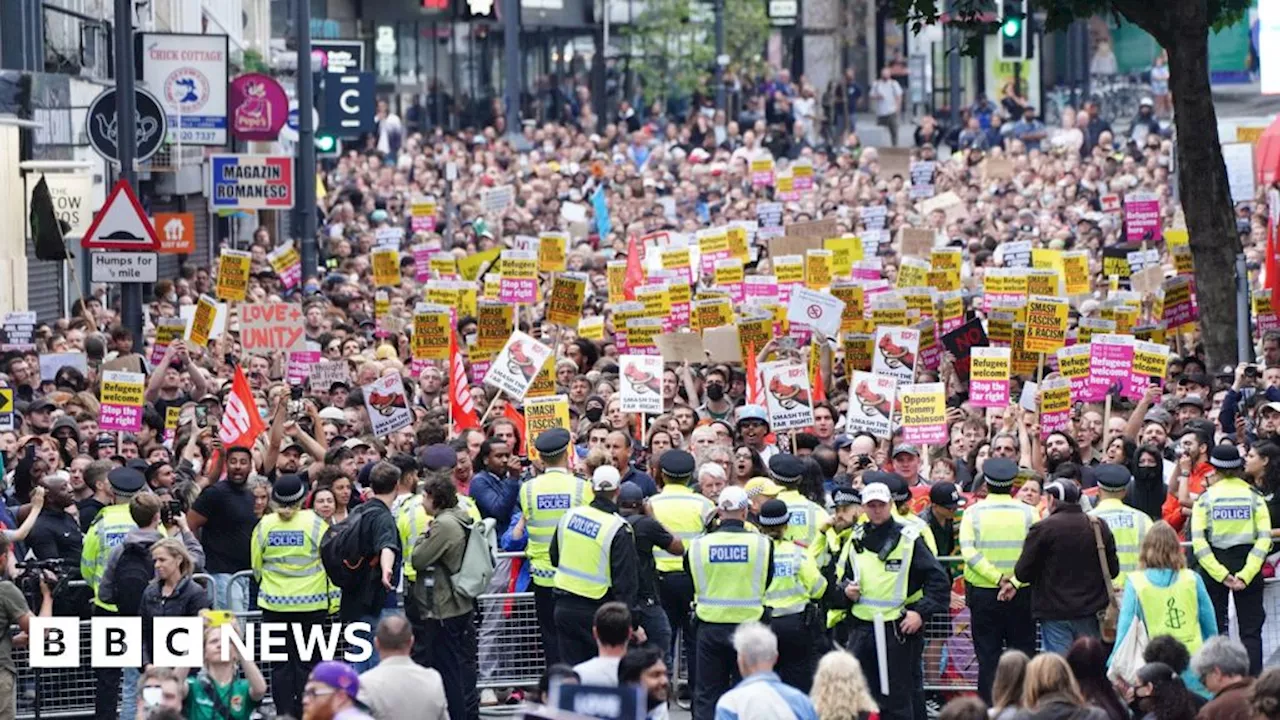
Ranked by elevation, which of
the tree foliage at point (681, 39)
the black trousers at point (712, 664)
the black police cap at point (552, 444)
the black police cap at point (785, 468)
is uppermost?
the tree foliage at point (681, 39)

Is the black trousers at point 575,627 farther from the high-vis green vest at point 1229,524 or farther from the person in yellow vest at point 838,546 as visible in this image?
the high-vis green vest at point 1229,524

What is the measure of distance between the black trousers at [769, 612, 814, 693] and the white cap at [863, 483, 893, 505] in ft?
2.13

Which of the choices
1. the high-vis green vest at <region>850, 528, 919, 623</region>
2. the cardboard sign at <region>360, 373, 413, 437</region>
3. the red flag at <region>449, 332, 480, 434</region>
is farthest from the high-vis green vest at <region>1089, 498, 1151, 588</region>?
the cardboard sign at <region>360, 373, 413, 437</region>

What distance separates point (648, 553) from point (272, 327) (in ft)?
28.9

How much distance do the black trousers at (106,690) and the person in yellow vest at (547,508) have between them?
219 centimetres

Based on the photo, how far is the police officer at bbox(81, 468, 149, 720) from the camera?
1472 cm

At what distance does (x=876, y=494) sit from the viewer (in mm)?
13883

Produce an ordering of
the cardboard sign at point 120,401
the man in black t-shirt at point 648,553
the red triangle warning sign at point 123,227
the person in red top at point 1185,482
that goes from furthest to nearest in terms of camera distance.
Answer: the red triangle warning sign at point 123,227
the cardboard sign at point 120,401
the person in red top at point 1185,482
the man in black t-shirt at point 648,553

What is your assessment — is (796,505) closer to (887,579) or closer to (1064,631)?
(887,579)

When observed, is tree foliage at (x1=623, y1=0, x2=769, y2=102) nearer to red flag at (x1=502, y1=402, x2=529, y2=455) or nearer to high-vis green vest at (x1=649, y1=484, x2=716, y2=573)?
red flag at (x1=502, y1=402, x2=529, y2=455)

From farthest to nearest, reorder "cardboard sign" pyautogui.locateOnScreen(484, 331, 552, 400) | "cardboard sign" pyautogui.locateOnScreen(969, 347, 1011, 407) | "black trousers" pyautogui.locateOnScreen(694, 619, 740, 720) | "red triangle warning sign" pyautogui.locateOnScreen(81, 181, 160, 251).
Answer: "red triangle warning sign" pyautogui.locateOnScreen(81, 181, 160, 251)
"cardboard sign" pyautogui.locateOnScreen(484, 331, 552, 400)
"cardboard sign" pyautogui.locateOnScreen(969, 347, 1011, 407)
"black trousers" pyautogui.locateOnScreen(694, 619, 740, 720)

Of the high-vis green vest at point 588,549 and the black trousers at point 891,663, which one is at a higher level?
the high-vis green vest at point 588,549

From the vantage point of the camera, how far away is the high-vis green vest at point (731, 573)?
1367 cm

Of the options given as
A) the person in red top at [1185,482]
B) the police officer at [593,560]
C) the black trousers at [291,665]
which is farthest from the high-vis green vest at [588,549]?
the person in red top at [1185,482]
